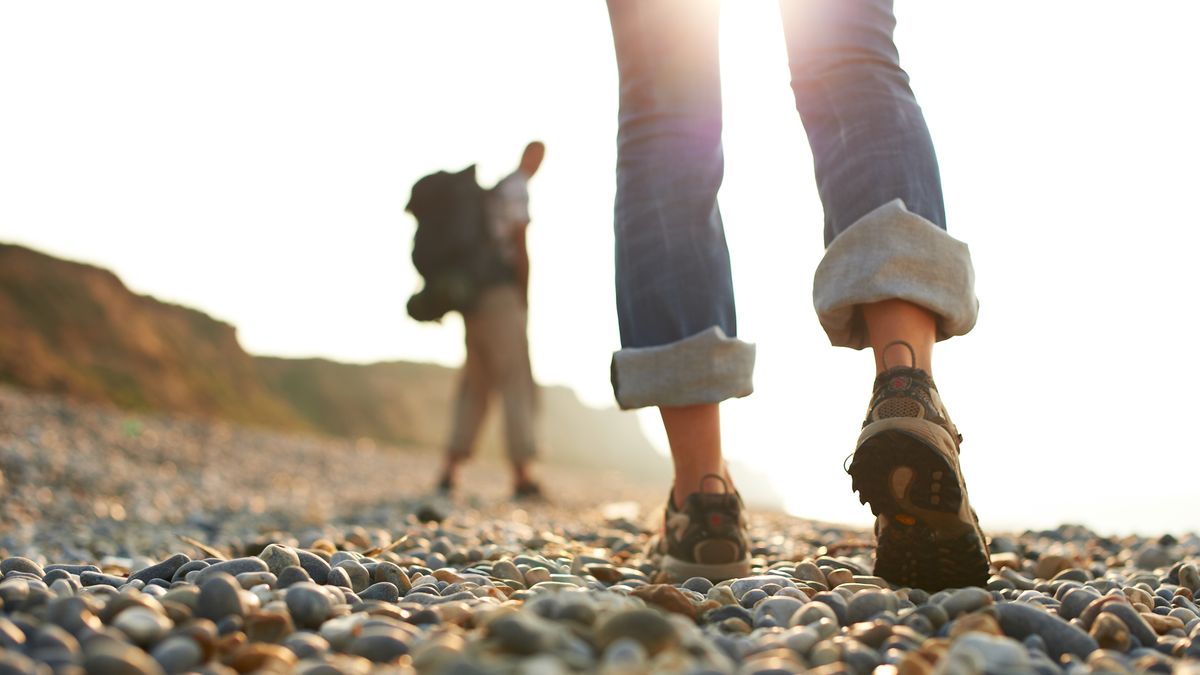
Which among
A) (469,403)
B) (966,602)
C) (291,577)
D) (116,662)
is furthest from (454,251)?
(116,662)

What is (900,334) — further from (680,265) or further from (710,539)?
(710,539)

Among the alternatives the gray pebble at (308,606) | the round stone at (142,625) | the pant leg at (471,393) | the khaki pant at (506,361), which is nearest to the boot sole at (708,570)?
the gray pebble at (308,606)

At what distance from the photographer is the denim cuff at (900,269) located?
68.4 inches

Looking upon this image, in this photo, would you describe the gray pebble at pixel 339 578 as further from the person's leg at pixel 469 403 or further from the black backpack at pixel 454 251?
the person's leg at pixel 469 403

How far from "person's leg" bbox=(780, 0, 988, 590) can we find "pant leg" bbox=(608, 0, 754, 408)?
0.24 m

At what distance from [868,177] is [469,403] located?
5.94 metres

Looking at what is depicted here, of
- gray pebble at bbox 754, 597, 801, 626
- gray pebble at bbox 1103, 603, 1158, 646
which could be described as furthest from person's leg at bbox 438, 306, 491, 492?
gray pebble at bbox 1103, 603, 1158, 646

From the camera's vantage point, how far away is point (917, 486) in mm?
1660

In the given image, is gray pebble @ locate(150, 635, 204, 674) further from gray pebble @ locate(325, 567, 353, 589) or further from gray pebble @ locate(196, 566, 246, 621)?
gray pebble @ locate(325, 567, 353, 589)

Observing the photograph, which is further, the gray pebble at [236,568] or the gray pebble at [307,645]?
the gray pebble at [236,568]

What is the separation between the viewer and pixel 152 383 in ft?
122

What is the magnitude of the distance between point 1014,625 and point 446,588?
99 centimetres

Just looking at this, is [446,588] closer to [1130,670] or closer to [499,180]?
[1130,670]

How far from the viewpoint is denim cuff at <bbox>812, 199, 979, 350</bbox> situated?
5.70 feet
